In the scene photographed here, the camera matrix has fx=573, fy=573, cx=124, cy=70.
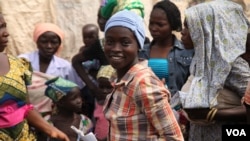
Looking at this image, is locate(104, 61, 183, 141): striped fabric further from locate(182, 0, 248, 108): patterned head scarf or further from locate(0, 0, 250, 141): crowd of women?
locate(182, 0, 248, 108): patterned head scarf

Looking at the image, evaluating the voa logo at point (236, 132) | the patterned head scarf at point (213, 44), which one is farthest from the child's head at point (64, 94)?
the voa logo at point (236, 132)

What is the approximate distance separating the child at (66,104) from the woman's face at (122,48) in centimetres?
214

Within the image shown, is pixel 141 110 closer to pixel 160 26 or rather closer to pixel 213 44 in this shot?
pixel 213 44

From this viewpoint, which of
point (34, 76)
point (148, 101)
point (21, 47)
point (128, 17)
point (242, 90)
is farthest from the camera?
point (21, 47)

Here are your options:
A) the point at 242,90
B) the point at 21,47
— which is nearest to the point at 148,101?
the point at 242,90

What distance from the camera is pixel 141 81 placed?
303cm

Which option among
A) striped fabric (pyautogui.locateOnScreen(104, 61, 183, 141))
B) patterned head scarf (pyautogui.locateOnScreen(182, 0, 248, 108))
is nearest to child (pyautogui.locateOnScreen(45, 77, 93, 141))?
patterned head scarf (pyautogui.locateOnScreen(182, 0, 248, 108))

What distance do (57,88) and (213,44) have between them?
1.95 metres

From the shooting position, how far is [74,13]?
7.02 meters

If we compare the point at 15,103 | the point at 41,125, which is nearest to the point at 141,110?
the point at 15,103

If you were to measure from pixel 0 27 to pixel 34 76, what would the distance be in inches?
57.6

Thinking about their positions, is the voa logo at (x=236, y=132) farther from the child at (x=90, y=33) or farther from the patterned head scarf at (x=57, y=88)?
the child at (x=90, y=33)

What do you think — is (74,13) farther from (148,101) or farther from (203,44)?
(148,101)

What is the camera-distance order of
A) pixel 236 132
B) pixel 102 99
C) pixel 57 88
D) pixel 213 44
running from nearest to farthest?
pixel 236 132 < pixel 213 44 < pixel 57 88 < pixel 102 99
